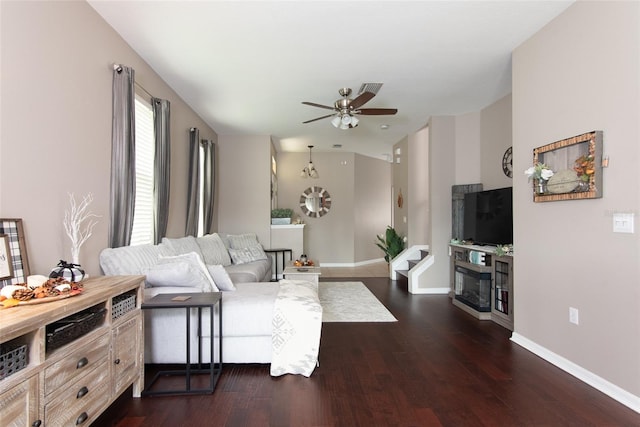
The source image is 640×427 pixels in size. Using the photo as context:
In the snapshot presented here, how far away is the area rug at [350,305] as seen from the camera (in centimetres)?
409

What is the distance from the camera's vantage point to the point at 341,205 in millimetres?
8680

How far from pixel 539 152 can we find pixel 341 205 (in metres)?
5.91

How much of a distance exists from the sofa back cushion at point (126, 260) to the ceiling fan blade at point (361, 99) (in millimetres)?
2589

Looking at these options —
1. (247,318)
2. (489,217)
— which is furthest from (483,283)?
(247,318)

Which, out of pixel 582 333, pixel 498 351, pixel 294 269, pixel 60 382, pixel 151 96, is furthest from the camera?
pixel 294 269

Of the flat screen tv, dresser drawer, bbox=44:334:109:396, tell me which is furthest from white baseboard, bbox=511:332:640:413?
dresser drawer, bbox=44:334:109:396

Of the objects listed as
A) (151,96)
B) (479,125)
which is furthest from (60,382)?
(479,125)

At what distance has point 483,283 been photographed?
163 inches

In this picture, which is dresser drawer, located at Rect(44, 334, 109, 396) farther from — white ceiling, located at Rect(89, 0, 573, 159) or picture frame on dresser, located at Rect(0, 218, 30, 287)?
white ceiling, located at Rect(89, 0, 573, 159)

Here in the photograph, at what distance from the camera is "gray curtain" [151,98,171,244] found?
3646mm

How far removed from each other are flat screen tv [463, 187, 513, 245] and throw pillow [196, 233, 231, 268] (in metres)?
3.68

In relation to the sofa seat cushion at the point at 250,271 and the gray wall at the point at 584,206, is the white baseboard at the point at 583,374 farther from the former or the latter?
the sofa seat cushion at the point at 250,271

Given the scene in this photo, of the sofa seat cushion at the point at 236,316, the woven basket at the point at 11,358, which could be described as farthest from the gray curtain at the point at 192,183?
the woven basket at the point at 11,358

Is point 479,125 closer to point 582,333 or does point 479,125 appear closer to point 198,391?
point 582,333
